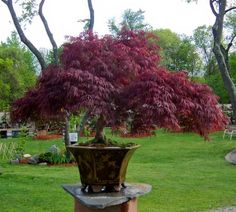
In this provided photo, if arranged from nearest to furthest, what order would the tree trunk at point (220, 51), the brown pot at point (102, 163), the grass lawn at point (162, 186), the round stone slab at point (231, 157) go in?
1. the brown pot at point (102, 163)
2. the grass lawn at point (162, 186)
3. the tree trunk at point (220, 51)
4. the round stone slab at point (231, 157)

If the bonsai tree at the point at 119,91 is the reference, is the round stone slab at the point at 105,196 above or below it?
below

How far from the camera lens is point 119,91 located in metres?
4.37

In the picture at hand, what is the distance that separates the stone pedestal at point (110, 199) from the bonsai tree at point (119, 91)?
638 mm

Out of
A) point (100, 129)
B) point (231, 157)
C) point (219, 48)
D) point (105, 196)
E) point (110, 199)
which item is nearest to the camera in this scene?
point (110, 199)

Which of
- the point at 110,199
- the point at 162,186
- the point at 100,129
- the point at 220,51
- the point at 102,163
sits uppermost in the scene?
the point at 220,51

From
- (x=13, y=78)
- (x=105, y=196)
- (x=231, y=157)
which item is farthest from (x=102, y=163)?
(x=13, y=78)

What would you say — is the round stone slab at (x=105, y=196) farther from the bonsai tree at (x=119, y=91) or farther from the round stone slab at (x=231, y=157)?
the round stone slab at (x=231, y=157)

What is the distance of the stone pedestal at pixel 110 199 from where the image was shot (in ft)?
14.0

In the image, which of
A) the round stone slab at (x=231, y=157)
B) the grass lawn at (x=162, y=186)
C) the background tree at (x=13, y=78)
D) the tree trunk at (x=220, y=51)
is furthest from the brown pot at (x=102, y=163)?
the background tree at (x=13, y=78)

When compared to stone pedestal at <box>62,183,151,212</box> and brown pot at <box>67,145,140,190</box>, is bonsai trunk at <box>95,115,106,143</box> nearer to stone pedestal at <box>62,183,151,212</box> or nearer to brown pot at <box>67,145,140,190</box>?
brown pot at <box>67,145,140,190</box>

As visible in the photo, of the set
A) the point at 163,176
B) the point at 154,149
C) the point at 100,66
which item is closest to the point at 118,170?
the point at 100,66

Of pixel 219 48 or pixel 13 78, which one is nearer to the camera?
pixel 219 48

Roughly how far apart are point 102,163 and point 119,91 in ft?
2.39

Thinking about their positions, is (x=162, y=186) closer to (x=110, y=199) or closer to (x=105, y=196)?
(x=105, y=196)
